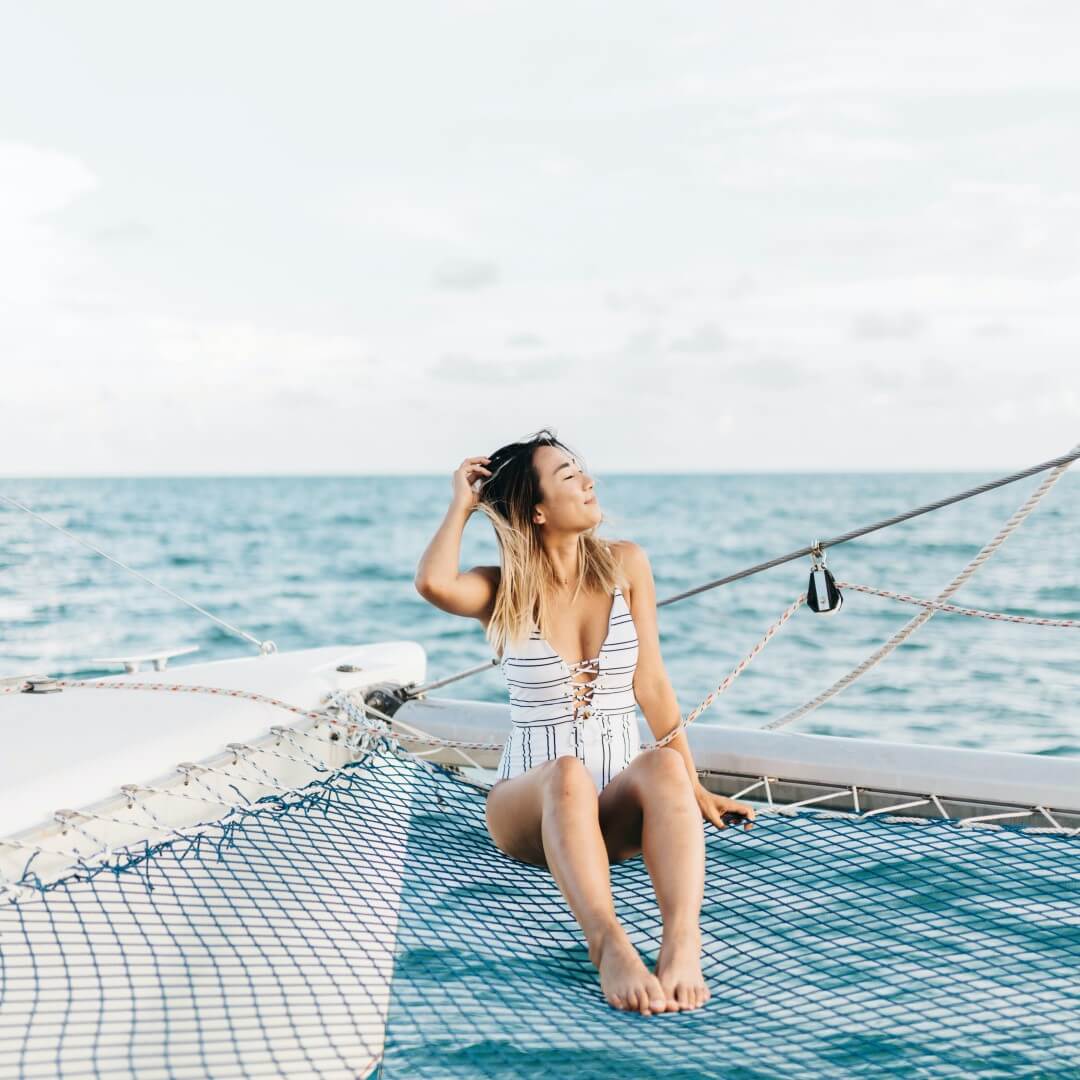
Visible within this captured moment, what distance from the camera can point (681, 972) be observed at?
183 centimetres

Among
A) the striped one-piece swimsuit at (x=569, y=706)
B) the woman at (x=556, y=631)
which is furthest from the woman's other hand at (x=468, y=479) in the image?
the striped one-piece swimsuit at (x=569, y=706)

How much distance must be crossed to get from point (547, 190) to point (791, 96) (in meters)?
3.89

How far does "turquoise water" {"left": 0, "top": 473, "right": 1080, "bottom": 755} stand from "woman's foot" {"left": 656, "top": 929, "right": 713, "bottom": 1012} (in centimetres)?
87

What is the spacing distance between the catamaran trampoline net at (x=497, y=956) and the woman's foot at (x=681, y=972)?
2 centimetres

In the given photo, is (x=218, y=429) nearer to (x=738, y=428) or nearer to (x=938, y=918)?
→ (x=738, y=428)

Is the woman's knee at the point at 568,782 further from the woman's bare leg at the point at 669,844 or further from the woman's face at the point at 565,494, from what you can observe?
the woman's face at the point at 565,494

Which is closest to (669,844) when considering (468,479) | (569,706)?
(569,706)

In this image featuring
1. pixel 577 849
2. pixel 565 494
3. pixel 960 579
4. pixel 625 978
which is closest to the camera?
pixel 625 978

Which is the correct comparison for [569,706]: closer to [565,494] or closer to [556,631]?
[556,631]

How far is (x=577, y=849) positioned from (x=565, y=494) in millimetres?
704

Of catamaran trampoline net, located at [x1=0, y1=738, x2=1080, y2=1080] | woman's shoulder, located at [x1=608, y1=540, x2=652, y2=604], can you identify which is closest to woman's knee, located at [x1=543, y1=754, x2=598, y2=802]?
catamaran trampoline net, located at [x1=0, y1=738, x2=1080, y2=1080]

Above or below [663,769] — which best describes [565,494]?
above

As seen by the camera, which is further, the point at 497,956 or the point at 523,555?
the point at 523,555

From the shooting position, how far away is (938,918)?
2254 mm
